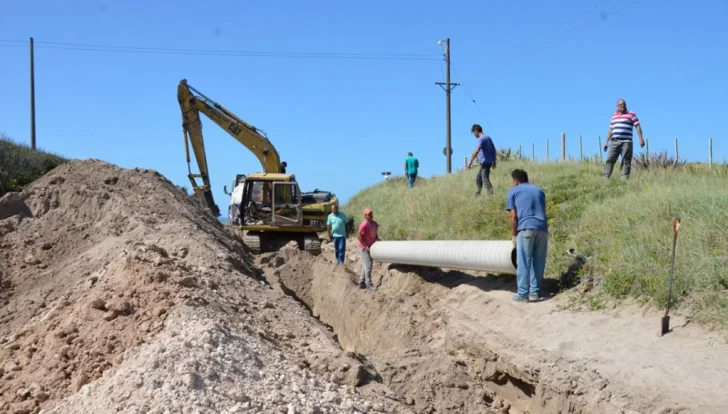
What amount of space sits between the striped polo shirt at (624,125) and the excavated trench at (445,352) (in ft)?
13.5

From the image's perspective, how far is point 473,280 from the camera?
1043 centimetres

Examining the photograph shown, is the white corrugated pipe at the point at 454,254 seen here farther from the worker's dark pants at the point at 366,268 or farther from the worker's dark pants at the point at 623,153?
the worker's dark pants at the point at 623,153

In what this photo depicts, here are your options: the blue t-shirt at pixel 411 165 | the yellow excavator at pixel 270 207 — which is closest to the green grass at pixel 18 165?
the yellow excavator at pixel 270 207

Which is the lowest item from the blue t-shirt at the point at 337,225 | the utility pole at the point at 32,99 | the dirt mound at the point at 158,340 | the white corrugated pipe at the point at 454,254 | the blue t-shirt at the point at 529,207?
the dirt mound at the point at 158,340

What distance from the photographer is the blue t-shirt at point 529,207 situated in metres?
8.42

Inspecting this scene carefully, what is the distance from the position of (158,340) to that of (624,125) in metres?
9.59

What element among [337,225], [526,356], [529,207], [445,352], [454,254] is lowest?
[445,352]

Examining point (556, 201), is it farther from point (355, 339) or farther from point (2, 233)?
point (2, 233)

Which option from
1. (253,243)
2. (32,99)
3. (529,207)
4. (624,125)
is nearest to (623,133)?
(624,125)

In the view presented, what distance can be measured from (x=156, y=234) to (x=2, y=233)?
9.38 ft

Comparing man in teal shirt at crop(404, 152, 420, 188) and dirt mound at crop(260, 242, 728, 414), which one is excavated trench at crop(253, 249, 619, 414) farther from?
man in teal shirt at crop(404, 152, 420, 188)

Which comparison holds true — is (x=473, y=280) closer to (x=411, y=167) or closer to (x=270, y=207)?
(x=270, y=207)

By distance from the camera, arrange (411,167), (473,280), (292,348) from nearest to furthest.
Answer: (292,348), (473,280), (411,167)

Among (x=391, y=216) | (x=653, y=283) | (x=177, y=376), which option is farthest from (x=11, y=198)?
(x=653, y=283)
